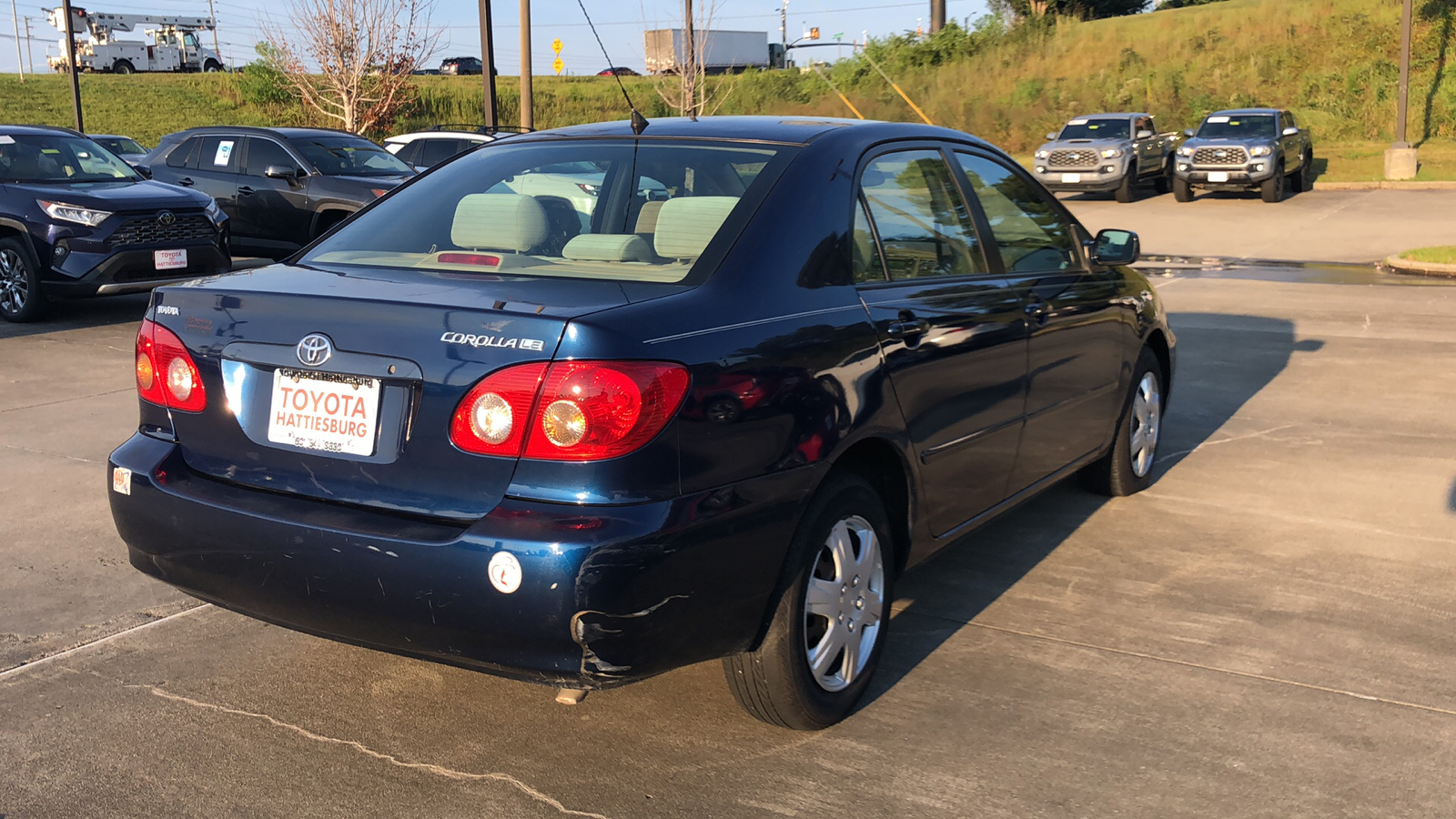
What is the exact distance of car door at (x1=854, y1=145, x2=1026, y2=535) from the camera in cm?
381

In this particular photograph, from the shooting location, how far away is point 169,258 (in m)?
11.3

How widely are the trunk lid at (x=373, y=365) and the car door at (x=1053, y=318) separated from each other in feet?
6.52

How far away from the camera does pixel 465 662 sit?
3.01m

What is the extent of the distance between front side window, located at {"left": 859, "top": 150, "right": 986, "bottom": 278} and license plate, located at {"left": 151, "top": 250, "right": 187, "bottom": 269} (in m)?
8.76

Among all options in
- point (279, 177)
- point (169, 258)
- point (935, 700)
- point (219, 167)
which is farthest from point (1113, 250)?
point (219, 167)

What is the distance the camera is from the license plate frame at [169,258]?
36.7ft

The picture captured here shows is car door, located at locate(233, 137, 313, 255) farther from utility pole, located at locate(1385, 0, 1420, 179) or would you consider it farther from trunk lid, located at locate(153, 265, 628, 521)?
utility pole, located at locate(1385, 0, 1420, 179)

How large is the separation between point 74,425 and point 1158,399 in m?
5.80

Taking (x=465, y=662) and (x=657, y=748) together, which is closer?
(x=465, y=662)

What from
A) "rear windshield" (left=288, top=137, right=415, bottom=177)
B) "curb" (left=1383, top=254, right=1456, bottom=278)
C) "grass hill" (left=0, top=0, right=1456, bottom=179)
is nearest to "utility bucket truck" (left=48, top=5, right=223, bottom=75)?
"grass hill" (left=0, top=0, right=1456, bottom=179)

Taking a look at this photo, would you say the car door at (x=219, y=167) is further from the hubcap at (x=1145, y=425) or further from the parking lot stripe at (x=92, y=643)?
the hubcap at (x=1145, y=425)

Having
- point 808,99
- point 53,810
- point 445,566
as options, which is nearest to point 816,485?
point 445,566

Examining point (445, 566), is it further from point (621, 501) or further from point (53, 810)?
point (53, 810)

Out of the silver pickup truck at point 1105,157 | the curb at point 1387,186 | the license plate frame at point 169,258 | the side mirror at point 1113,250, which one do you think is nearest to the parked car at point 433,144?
the license plate frame at point 169,258
